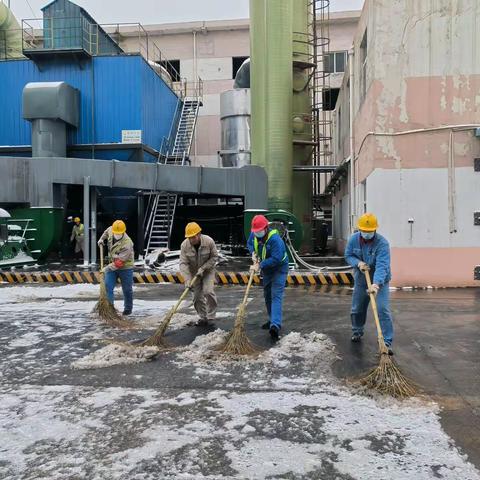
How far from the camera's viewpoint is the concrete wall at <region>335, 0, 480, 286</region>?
11219mm

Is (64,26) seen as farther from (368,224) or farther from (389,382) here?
(389,382)

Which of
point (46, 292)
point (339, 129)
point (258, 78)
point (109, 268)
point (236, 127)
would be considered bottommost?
point (46, 292)

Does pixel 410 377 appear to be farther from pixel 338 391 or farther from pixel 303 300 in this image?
pixel 303 300

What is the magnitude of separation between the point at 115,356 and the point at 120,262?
108 inches

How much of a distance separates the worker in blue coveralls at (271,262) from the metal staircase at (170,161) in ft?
36.1

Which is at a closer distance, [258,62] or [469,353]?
[469,353]

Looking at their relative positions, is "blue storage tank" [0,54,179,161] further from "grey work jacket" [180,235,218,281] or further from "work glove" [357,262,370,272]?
"work glove" [357,262,370,272]

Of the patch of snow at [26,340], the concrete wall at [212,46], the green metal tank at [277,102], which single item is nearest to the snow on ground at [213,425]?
the patch of snow at [26,340]

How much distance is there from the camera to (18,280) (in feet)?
45.8

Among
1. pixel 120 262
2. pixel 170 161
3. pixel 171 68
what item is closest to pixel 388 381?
pixel 120 262

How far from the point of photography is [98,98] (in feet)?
68.5

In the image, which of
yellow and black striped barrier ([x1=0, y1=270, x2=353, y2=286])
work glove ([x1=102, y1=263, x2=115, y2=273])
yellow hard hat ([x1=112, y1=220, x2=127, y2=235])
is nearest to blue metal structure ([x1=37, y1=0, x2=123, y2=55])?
yellow and black striped barrier ([x1=0, y1=270, x2=353, y2=286])

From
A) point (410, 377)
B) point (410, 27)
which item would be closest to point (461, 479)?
point (410, 377)

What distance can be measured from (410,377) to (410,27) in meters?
8.62
